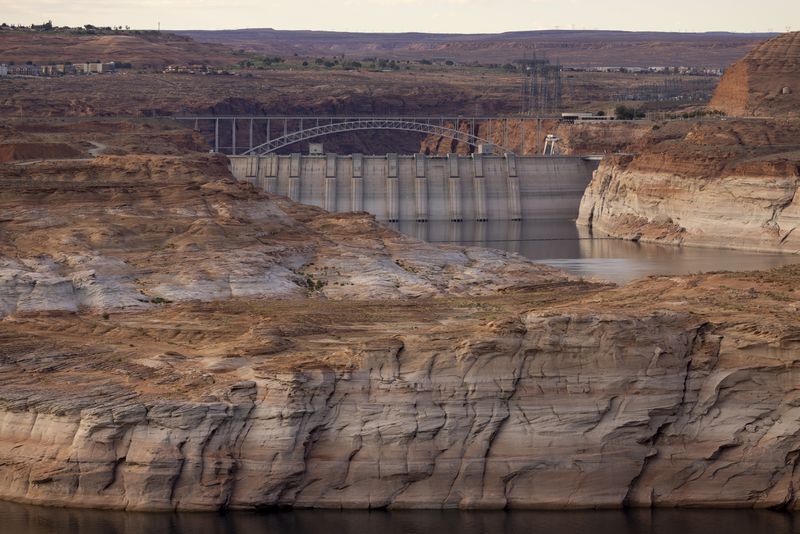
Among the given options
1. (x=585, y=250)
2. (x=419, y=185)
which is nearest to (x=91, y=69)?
(x=419, y=185)

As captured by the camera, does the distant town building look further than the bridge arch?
Yes

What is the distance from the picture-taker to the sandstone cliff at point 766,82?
457ft

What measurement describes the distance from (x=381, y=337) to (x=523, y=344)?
17.7 feet

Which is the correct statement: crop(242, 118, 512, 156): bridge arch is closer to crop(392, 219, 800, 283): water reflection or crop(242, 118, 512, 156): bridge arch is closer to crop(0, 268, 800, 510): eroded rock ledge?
crop(392, 219, 800, 283): water reflection

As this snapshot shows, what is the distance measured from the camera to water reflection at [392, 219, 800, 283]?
9356 cm

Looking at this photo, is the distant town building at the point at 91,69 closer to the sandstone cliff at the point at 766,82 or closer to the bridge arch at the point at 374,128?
the bridge arch at the point at 374,128

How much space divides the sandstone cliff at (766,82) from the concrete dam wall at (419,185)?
606 inches

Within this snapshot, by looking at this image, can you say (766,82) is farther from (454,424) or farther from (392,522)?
(392,522)

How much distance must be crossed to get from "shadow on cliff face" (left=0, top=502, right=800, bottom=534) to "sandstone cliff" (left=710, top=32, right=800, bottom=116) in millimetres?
93867

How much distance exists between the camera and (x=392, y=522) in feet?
146

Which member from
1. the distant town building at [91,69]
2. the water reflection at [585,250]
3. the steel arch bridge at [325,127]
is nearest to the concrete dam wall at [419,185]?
the water reflection at [585,250]

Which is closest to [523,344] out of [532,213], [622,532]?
[622,532]

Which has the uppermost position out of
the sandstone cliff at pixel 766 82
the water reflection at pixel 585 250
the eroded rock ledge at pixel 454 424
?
the sandstone cliff at pixel 766 82

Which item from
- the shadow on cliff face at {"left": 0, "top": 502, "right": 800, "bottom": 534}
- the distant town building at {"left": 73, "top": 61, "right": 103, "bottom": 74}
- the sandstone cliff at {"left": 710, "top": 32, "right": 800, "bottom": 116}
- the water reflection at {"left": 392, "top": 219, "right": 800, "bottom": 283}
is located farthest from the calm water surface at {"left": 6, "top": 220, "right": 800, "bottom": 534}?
the distant town building at {"left": 73, "top": 61, "right": 103, "bottom": 74}
